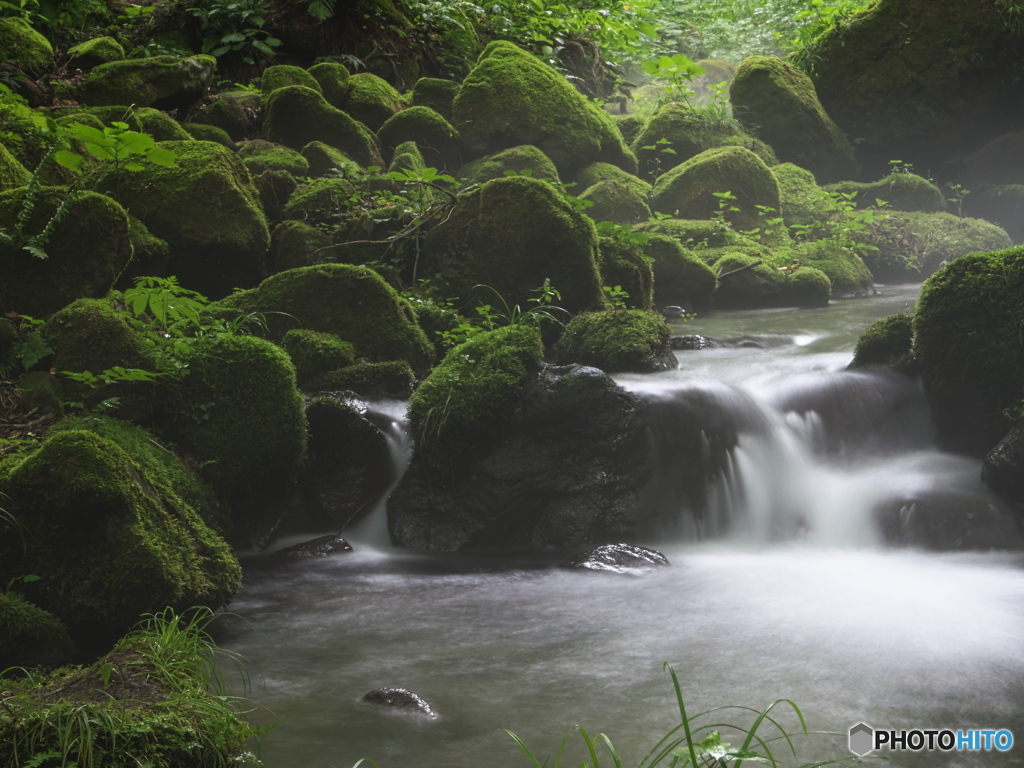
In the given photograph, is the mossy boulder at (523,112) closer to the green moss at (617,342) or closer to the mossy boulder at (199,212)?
the mossy boulder at (199,212)

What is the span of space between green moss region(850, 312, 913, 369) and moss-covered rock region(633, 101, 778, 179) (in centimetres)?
679

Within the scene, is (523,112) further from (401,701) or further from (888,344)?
(401,701)

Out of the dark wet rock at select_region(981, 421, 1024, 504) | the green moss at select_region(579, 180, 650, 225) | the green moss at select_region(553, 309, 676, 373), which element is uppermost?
the green moss at select_region(579, 180, 650, 225)

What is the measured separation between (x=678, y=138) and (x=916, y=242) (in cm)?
402

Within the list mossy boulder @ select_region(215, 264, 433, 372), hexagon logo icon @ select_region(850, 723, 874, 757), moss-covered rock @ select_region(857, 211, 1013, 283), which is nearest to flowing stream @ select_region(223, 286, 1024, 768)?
hexagon logo icon @ select_region(850, 723, 874, 757)

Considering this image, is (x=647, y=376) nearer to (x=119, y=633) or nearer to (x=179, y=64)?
(x=119, y=633)

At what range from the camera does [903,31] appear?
1331 cm

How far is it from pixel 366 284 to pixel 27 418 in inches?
103

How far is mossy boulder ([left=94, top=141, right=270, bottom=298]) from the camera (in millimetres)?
6488

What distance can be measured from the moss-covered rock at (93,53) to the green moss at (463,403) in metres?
7.03

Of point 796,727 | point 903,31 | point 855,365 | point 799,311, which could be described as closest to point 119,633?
point 796,727

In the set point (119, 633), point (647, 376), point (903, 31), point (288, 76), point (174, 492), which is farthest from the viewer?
point (903, 31)

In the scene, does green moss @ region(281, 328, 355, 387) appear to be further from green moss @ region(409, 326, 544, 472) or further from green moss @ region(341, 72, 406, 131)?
green moss @ region(341, 72, 406, 131)

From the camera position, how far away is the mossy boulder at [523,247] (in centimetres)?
719
